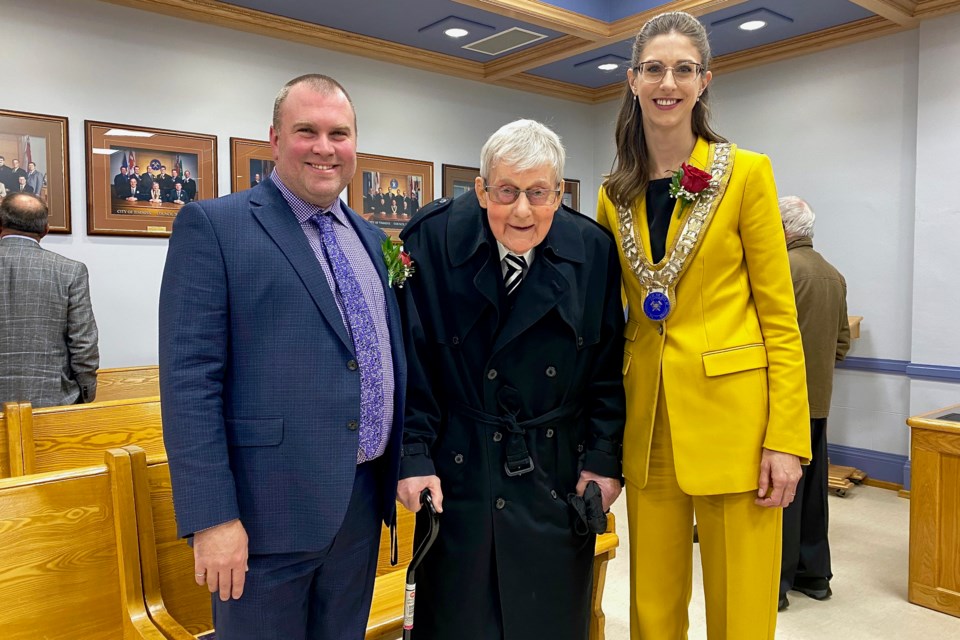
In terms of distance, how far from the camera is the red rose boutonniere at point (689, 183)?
1689 millimetres

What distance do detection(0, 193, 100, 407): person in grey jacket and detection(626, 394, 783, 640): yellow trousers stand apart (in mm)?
2904

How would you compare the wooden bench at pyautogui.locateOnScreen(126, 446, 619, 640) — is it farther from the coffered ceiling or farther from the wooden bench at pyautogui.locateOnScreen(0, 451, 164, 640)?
the coffered ceiling

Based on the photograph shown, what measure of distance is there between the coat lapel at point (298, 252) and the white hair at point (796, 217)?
2.64m

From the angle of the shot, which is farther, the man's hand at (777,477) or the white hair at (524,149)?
the man's hand at (777,477)

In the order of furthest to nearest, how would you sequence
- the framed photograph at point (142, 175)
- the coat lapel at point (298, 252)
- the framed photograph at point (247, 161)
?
the framed photograph at point (247, 161), the framed photograph at point (142, 175), the coat lapel at point (298, 252)

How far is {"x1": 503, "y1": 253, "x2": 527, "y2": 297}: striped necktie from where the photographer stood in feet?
5.45

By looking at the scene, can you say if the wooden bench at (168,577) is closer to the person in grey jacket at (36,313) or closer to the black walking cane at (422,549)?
the black walking cane at (422,549)

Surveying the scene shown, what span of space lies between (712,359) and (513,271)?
1.63ft

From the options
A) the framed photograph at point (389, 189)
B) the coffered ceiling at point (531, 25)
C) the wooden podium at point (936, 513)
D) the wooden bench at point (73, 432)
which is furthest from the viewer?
the framed photograph at point (389, 189)

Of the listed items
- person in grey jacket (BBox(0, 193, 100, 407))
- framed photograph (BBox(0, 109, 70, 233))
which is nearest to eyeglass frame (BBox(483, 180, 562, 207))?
person in grey jacket (BBox(0, 193, 100, 407))

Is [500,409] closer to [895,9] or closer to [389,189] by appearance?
[389,189]

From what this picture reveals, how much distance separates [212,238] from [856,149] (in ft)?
17.1

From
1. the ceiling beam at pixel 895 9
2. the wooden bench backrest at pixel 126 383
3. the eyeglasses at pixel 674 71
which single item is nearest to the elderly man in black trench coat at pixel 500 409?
the eyeglasses at pixel 674 71

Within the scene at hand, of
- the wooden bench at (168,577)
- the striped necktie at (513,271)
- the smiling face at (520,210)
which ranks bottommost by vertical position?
the wooden bench at (168,577)
